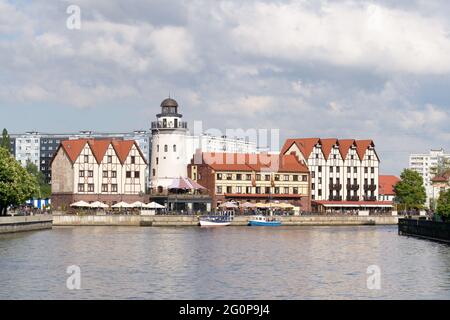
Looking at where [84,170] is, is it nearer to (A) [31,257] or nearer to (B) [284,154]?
(B) [284,154]

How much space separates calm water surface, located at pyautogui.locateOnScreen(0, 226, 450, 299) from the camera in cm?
5659

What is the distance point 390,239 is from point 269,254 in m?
34.6

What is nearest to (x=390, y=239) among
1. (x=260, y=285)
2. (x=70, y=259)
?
(x=70, y=259)

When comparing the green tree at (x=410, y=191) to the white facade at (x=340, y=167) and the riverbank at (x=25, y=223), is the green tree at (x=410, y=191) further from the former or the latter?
the riverbank at (x=25, y=223)

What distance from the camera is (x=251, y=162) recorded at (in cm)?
17525

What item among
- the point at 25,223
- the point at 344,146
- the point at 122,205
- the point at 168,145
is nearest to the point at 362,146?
the point at 344,146

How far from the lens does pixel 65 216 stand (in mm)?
146000

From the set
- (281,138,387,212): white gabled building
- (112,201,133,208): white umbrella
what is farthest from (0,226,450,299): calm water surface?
(281,138,387,212): white gabled building

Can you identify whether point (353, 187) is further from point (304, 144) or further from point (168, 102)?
point (168, 102)

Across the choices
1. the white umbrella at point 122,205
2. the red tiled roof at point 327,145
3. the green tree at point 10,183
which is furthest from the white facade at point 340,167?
the green tree at point 10,183

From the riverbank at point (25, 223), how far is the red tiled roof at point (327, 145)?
62.7m

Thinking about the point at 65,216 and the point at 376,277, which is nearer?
the point at 376,277

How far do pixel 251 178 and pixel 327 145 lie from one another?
69.3 ft

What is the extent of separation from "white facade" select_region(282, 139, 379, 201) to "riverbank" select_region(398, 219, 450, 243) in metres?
47.4
